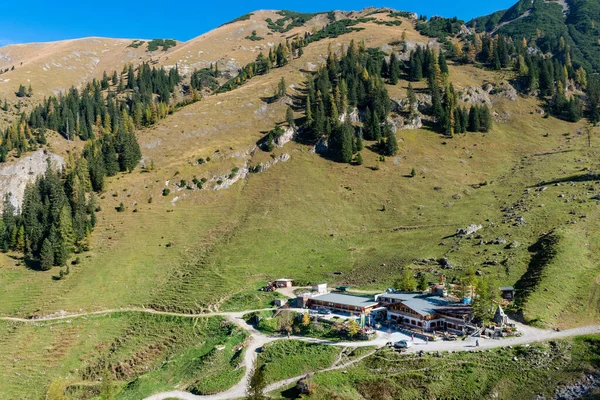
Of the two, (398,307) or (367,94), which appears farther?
(367,94)

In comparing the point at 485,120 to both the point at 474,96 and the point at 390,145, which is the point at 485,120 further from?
the point at 390,145

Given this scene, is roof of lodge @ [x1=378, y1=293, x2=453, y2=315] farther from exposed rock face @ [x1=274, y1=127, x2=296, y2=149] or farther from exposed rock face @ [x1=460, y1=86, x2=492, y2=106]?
exposed rock face @ [x1=460, y1=86, x2=492, y2=106]

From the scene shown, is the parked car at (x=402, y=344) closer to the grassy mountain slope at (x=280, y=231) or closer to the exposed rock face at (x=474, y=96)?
the grassy mountain slope at (x=280, y=231)

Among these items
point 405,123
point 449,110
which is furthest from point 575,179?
point 405,123

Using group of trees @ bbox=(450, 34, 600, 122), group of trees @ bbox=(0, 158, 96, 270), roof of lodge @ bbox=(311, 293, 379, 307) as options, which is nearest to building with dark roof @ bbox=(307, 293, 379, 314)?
roof of lodge @ bbox=(311, 293, 379, 307)

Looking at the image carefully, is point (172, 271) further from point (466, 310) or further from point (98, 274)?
point (466, 310)

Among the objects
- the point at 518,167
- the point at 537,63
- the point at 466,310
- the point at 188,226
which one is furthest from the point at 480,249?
the point at 537,63
